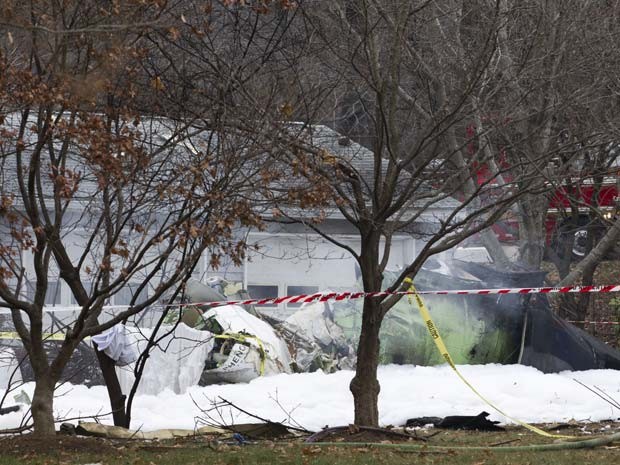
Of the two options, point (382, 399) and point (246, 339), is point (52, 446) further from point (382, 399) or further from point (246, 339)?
point (246, 339)

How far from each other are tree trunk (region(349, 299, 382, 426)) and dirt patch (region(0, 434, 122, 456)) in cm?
294

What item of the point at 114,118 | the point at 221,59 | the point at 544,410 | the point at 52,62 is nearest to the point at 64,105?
the point at 52,62

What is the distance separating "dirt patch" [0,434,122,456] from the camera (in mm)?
8953

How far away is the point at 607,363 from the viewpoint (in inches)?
654

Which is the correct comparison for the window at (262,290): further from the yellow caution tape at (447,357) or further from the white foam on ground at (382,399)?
the yellow caution tape at (447,357)

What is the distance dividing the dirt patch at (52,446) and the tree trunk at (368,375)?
294cm

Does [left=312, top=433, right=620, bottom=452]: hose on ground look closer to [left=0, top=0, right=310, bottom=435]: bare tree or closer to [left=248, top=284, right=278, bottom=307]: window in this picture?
[left=0, top=0, right=310, bottom=435]: bare tree

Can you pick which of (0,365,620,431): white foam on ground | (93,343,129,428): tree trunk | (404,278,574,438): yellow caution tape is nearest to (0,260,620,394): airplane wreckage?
(0,365,620,431): white foam on ground

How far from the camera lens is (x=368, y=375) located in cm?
1162

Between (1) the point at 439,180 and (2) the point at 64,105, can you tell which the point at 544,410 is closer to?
(1) the point at 439,180

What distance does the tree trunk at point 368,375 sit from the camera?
11586mm

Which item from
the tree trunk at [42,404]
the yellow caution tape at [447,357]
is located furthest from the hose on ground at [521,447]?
the tree trunk at [42,404]

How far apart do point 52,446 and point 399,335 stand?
29.3ft

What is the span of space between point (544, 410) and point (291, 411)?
3.29 m
